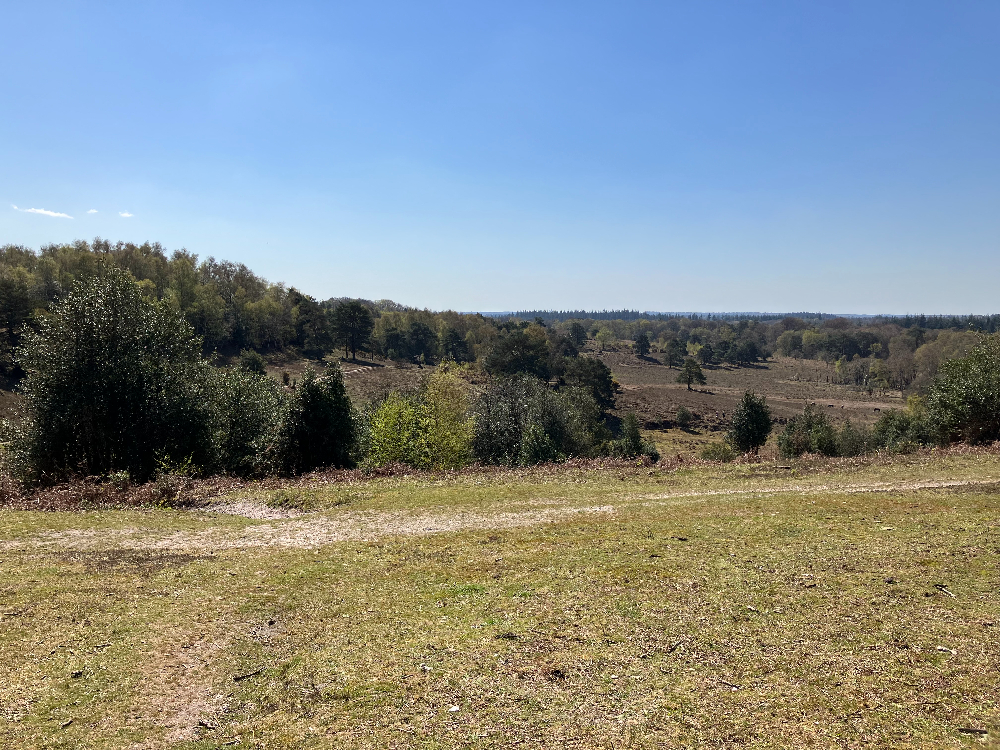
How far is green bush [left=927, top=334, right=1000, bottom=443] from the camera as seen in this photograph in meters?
30.3

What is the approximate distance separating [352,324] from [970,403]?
388 ft

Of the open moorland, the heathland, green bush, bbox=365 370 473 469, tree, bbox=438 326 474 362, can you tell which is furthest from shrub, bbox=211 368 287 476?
tree, bbox=438 326 474 362

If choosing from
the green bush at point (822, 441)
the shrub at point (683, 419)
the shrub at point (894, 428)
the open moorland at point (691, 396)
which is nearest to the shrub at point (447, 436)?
the green bush at point (822, 441)

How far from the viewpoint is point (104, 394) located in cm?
2469

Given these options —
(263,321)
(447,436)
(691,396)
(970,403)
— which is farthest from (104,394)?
(691,396)

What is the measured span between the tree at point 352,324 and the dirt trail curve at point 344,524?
11271 cm

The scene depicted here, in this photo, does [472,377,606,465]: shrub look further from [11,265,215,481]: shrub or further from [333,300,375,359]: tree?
[333,300,375,359]: tree

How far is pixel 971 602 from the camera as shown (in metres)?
9.04

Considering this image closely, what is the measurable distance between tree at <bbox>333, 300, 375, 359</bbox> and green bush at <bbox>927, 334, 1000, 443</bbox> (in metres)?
113

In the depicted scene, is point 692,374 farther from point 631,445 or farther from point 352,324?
point 631,445

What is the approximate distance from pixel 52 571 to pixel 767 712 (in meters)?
13.6

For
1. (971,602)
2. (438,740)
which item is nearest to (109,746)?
(438,740)

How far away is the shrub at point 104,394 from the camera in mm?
24203

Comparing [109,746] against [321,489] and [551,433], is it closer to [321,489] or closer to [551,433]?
[321,489]
